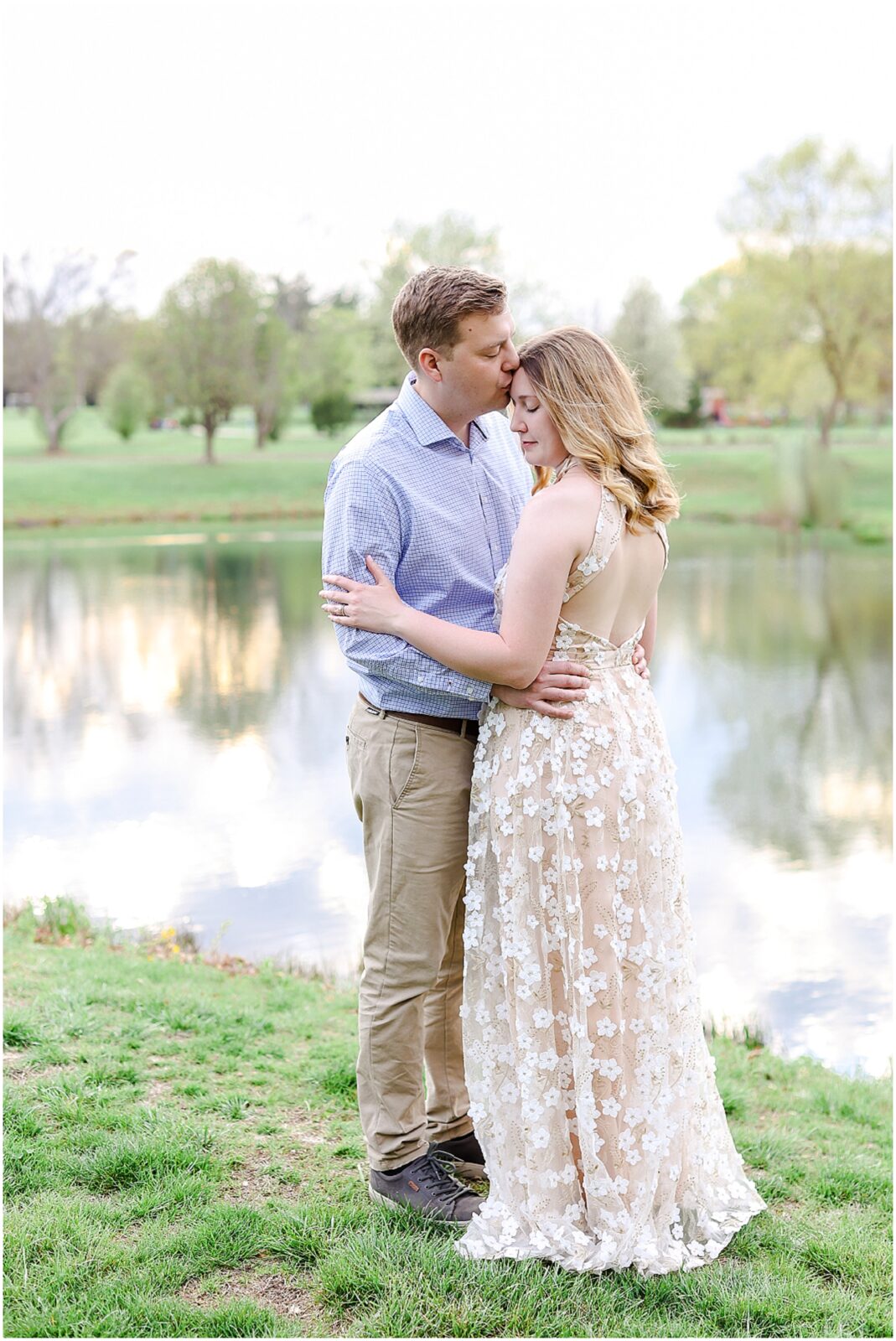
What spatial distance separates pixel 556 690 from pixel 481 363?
0.85 m

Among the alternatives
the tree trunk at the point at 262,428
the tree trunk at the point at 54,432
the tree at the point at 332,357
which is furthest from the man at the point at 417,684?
the tree trunk at the point at 54,432

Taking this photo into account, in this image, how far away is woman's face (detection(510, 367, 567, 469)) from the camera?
3.18 metres

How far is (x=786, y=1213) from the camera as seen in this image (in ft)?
11.6

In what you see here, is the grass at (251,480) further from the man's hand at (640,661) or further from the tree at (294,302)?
the man's hand at (640,661)

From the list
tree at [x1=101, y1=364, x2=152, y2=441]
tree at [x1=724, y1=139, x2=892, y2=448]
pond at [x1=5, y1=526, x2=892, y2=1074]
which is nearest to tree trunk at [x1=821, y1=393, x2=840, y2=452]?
tree at [x1=724, y1=139, x2=892, y2=448]

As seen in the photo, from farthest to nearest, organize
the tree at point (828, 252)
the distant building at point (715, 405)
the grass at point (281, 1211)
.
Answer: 1. the distant building at point (715, 405)
2. the tree at point (828, 252)
3. the grass at point (281, 1211)

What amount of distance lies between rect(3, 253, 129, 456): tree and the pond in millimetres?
27291

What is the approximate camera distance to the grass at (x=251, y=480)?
36.4m

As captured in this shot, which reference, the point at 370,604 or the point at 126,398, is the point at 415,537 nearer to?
the point at 370,604

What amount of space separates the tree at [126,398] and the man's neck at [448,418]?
4502 cm

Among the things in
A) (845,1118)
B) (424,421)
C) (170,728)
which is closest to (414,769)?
(424,421)

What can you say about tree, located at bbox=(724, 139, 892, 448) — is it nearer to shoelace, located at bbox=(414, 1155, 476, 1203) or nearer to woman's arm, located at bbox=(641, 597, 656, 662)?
woman's arm, located at bbox=(641, 597, 656, 662)

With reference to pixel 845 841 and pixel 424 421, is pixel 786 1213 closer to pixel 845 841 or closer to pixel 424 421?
pixel 424 421

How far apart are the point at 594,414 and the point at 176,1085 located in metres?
2.53
